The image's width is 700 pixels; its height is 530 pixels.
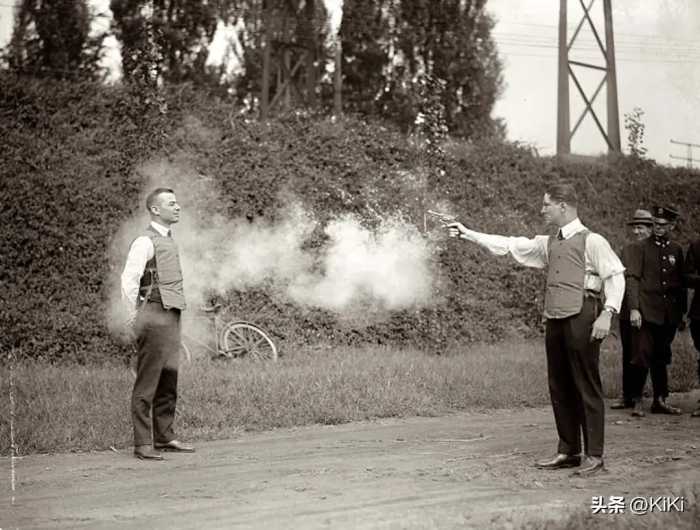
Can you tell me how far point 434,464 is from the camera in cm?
691

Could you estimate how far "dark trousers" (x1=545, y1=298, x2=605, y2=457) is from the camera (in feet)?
21.7

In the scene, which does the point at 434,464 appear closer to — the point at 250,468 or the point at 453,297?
the point at 250,468

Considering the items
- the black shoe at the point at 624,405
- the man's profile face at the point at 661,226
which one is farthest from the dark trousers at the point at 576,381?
the man's profile face at the point at 661,226

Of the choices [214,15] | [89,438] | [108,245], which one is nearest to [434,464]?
[89,438]

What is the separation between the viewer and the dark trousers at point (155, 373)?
736 centimetres

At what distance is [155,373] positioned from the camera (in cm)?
744

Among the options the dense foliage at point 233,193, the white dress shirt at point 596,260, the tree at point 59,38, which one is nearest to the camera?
the white dress shirt at point 596,260

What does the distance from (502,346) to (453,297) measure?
45.0 inches

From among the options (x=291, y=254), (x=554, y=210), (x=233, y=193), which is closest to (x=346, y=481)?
(x=554, y=210)

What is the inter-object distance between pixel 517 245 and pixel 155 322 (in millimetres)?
3057

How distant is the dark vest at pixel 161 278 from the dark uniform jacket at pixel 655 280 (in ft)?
17.2

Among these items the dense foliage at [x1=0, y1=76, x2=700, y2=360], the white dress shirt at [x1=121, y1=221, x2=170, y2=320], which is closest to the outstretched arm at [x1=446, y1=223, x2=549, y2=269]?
the white dress shirt at [x1=121, y1=221, x2=170, y2=320]

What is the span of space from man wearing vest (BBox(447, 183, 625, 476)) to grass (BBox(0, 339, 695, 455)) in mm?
2977

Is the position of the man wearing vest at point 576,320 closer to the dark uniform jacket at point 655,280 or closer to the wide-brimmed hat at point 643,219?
the dark uniform jacket at point 655,280
